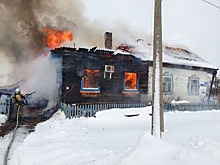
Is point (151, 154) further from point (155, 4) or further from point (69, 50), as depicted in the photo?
point (69, 50)

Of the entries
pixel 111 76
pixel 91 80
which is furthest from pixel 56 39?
pixel 111 76

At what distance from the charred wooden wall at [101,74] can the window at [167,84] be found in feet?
8.44

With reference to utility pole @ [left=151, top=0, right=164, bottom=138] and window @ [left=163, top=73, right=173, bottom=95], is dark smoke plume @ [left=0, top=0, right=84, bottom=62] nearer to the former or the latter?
window @ [left=163, top=73, right=173, bottom=95]

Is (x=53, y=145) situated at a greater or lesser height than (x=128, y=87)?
lesser

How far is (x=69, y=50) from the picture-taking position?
14305 mm

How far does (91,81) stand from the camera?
1567 cm

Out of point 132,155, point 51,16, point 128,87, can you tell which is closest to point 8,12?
point 51,16

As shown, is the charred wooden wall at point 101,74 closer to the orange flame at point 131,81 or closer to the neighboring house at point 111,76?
the neighboring house at point 111,76

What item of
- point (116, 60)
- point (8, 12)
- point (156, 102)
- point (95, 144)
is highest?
point (8, 12)

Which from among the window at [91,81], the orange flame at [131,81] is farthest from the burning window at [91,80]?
the orange flame at [131,81]

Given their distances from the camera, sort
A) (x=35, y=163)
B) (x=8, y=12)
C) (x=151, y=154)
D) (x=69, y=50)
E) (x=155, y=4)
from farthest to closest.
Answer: (x=8, y=12) → (x=69, y=50) → (x=155, y=4) → (x=35, y=163) → (x=151, y=154)

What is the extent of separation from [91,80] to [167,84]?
758 centimetres

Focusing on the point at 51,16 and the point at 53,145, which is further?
the point at 51,16

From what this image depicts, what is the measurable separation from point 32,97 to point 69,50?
6.29 m
